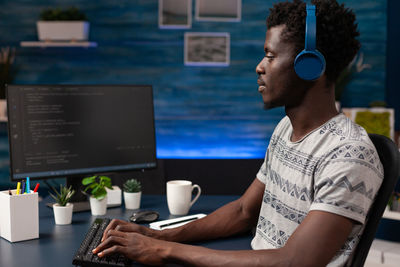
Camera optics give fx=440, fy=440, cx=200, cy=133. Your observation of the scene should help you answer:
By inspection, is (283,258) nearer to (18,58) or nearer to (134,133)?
(134,133)

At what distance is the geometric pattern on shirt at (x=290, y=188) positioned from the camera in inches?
42.1

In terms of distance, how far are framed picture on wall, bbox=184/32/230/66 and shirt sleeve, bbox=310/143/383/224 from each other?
7.82 ft

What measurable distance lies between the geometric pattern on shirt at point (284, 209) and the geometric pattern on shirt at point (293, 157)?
103mm

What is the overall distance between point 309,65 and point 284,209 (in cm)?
38

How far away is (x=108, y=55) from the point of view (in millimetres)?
3363

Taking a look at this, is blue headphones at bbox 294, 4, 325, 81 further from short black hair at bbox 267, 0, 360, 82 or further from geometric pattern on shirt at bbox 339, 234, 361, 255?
geometric pattern on shirt at bbox 339, 234, 361, 255

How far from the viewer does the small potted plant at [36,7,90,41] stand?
125 inches

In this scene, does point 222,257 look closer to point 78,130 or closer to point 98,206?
point 98,206

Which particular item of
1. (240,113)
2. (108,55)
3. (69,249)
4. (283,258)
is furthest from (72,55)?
(283,258)

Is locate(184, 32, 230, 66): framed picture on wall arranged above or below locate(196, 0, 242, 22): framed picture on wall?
below

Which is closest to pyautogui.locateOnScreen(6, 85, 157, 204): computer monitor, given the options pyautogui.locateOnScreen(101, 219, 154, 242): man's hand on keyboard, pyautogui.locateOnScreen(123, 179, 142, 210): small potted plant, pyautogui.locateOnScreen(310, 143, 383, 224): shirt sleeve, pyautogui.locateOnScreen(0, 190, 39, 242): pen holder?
pyautogui.locateOnScreen(123, 179, 142, 210): small potted plant

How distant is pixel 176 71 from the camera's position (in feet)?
10.9

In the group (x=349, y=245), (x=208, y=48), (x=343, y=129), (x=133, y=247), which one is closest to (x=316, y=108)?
(x=343, y=129)

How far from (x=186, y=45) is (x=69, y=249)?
7.63 ft
